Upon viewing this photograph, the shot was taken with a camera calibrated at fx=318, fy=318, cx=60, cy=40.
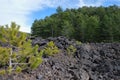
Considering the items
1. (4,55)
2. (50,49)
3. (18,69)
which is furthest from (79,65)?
(4,55)

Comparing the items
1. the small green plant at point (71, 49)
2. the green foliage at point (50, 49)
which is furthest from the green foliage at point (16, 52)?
the small green plant at point (71, 49)

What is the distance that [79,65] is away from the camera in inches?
856

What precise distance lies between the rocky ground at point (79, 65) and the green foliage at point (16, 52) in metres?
0.53

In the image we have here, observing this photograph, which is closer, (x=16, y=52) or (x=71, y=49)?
(x=16, y=52)

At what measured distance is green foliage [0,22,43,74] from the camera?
15.7 m

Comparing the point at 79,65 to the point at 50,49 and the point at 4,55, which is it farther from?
the point at 4,55

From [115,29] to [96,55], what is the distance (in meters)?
30.4

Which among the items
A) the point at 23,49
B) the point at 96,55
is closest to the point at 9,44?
the point at 23,49

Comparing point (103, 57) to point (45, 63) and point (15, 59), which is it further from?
point (15, 59)

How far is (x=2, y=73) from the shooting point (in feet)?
50.9

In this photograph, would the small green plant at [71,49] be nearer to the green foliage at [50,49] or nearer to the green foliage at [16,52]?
the green foliage at [50,49]

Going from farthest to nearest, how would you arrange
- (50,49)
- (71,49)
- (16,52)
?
(71,49) < (50,49) < (16,52)

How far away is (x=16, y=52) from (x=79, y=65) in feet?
21.1

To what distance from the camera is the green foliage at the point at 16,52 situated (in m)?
15.7
